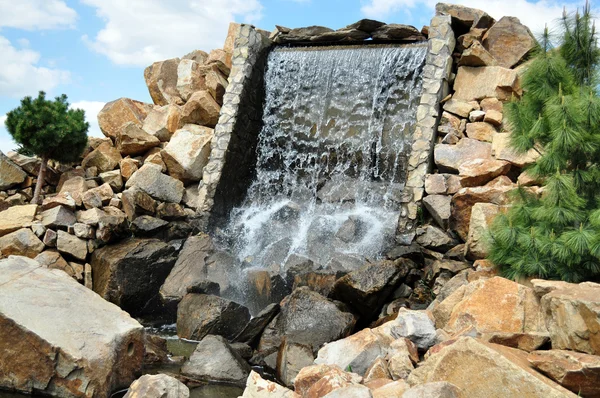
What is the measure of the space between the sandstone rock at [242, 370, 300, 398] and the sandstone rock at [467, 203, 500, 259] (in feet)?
13.0

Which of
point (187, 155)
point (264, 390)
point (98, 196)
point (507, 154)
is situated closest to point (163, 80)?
point (187, 155)

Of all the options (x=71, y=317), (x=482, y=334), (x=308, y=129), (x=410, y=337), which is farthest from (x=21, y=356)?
(x=308, y=129)

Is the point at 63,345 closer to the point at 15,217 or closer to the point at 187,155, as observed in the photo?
the point at 15,217

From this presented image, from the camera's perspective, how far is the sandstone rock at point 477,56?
10.9 m

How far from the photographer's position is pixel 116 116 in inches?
536

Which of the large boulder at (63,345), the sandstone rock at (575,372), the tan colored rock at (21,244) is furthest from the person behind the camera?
the tan colored rock at (21,244)

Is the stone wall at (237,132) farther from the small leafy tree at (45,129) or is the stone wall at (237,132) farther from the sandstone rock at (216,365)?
the sandstone rock at (216,365)

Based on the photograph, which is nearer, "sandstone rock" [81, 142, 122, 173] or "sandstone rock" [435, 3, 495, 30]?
"sandstone rock" [435, 3, 495, 30]

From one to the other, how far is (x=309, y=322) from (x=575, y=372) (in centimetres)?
371

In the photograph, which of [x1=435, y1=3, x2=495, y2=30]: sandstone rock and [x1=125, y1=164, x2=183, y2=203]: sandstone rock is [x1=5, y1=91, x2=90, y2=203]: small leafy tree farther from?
[x1=435, y1=3, x2=495, y2=30]: sandstone rock

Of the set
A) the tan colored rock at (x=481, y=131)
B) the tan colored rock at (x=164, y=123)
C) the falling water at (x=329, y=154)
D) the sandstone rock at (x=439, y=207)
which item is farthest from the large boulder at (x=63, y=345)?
the tan colored rock at (x=164, y=123)

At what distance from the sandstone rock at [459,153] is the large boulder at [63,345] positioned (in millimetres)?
5826

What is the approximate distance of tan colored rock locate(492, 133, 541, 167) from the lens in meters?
9.08

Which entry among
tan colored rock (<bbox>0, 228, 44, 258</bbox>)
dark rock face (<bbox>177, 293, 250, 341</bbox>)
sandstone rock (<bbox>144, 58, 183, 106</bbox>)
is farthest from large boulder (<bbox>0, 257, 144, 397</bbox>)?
sandstone rock (<bbox>144, 58, 183, 106</bbox>)
